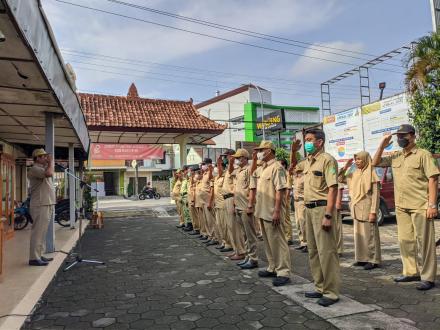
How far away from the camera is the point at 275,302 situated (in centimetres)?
397

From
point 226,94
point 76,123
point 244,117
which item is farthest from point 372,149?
point 226,94

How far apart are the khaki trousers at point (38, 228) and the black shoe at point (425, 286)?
5259 millimetres

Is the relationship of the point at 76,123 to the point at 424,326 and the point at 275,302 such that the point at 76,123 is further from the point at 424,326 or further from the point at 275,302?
the point at 424,326

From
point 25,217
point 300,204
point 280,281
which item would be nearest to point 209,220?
point 300,204

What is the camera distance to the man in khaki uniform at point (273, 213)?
468cm

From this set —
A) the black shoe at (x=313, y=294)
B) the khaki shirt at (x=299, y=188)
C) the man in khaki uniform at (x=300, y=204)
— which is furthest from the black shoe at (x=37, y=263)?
the khaki shirt at (x=299, y=188)

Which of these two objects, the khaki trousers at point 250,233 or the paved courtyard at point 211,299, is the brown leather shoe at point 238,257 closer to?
the paved courtyard at point 211,299

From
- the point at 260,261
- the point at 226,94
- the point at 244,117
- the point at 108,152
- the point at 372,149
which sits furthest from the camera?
the point at 226,94

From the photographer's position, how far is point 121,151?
17.8 metres

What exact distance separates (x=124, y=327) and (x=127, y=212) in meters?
12.7

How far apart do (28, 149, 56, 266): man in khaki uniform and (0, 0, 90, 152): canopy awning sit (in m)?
0.91

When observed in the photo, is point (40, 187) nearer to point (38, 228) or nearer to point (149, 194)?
point (38, 228)

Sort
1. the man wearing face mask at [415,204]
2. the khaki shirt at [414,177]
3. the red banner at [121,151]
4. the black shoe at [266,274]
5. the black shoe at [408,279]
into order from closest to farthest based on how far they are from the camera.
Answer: the man wearing face mask at [415,204], the khaki shirt at [414,177], the black shoe at [408,279], the black shoe at [266,274], the red banner at [121,151]

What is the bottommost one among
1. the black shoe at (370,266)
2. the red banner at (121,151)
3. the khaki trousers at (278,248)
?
the black shoe at (370,266)
